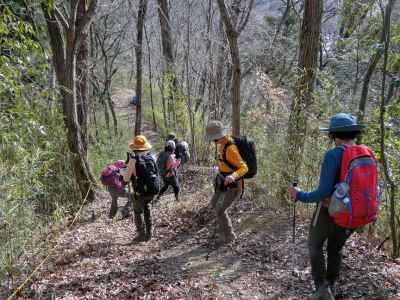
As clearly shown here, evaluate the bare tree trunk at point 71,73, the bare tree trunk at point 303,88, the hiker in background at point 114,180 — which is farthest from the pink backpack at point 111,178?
the bare tree trunk at point 303,88

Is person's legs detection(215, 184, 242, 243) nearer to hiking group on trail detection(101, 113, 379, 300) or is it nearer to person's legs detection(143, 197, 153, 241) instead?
hiking group on trail detection(101, 113, 379, 300)

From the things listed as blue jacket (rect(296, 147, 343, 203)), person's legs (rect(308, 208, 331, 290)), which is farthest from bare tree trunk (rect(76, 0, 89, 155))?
blue jacket (rect(296, 147, 343, 203))

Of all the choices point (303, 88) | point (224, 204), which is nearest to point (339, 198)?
point (224, 204)

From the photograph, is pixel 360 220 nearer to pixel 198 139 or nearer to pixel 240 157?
pixel 240 157

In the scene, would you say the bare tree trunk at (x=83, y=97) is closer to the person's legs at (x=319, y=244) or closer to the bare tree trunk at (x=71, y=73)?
the bare tree trunk at (x=71, y=73)

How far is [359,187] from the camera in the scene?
304 centimetres

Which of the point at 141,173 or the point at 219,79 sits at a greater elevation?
the point at 219,79

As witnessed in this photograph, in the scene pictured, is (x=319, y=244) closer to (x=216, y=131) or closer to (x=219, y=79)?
(x=216, y=131)

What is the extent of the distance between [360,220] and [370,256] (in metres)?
1.98

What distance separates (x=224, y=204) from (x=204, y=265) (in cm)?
88

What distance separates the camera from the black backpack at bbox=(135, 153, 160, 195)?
5.84 m

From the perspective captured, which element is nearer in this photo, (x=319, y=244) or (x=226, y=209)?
(x=319, y=244)

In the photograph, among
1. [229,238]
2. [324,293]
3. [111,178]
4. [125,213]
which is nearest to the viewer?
[324,293]

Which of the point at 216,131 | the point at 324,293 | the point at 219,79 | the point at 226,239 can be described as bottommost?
the point at 226,239
